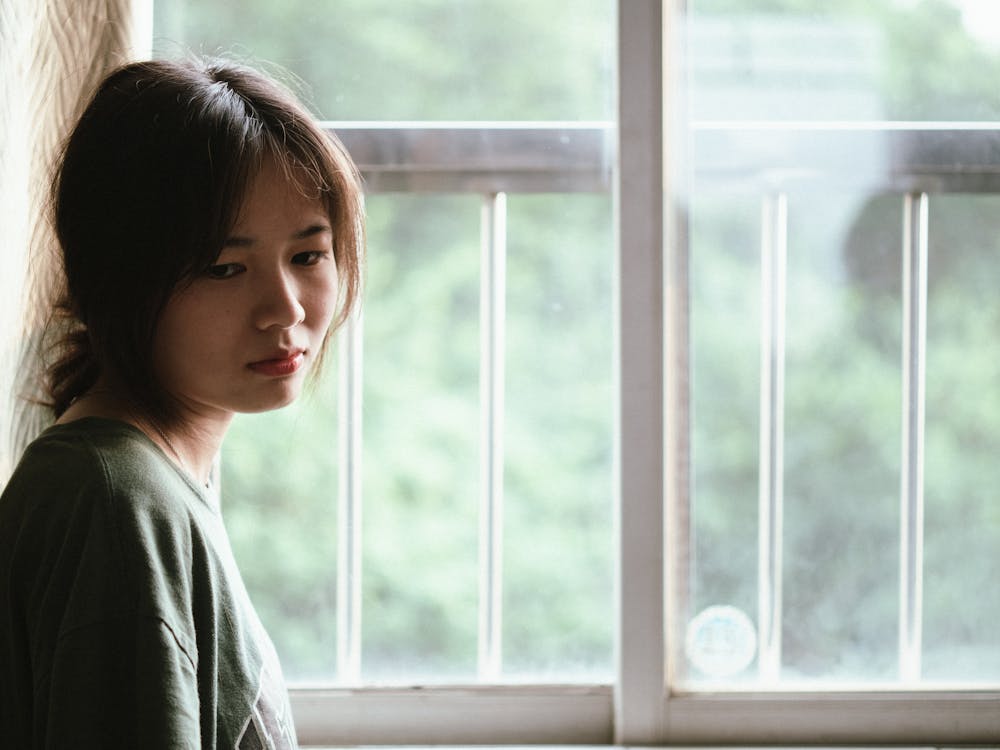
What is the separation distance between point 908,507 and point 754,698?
298 millimetres

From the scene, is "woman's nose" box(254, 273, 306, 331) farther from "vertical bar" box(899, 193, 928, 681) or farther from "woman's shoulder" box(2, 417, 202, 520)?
"vertical bar" box(899, 193, 928, 681)

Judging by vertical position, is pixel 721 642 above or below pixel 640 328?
below

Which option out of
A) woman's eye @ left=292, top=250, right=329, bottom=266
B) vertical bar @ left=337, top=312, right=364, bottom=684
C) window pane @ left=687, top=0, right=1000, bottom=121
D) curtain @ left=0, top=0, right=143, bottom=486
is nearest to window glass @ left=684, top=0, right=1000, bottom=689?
window pane @ left=687, top=0, right=1000, bottom=121

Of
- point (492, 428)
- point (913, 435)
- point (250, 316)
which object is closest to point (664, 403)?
point (492, 428)

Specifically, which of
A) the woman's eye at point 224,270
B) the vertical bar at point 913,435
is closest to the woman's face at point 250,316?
the woman's eye at point 224,270

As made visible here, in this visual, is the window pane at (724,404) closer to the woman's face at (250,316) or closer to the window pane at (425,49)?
the window pane at (425,49)

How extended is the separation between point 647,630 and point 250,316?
2.15ft

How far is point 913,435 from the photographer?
4.06ft

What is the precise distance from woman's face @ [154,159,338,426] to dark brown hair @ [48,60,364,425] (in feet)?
0.05

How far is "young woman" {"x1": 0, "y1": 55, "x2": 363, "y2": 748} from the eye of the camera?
0.65 metres

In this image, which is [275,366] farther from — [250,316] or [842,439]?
[842,439]

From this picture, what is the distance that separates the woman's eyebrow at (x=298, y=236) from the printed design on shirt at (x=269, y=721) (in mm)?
332

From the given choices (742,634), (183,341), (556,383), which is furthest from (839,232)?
(183,341)

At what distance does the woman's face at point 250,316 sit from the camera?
30.4 inches
